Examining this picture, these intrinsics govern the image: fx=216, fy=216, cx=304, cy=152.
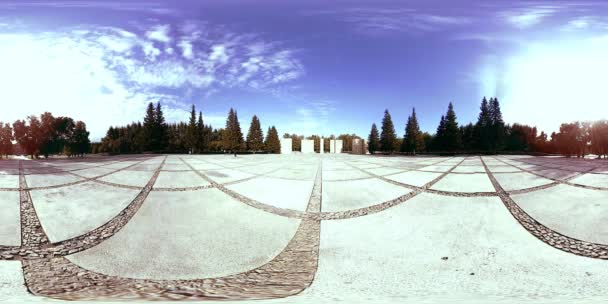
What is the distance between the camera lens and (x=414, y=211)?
13.1 feet

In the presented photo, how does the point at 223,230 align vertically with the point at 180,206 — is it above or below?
below

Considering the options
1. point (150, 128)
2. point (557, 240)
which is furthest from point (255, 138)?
point (557, 240)

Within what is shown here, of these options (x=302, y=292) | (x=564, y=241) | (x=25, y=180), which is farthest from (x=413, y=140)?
(x=25, y=180)

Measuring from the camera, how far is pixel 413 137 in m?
5.19

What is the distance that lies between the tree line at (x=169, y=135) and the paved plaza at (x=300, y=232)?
0.94ft

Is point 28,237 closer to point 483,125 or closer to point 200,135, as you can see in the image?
point 200,135

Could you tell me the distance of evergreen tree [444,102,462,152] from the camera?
501cm

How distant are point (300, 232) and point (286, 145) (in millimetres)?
5050

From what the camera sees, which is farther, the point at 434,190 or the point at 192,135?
the point at 192,135

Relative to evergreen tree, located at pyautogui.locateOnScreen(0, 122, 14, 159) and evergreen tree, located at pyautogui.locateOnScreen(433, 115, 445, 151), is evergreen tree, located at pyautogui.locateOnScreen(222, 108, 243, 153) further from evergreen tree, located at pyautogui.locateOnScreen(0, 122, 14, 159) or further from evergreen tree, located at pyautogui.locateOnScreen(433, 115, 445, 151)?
evergreen tree, located at pyautogui.locateOnScreen(433, 115, 445, 151)

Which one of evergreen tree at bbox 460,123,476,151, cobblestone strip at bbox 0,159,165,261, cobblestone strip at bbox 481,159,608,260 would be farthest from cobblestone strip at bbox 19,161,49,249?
evergreen tree at bbox 460,123,476,151

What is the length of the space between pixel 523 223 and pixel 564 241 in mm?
478

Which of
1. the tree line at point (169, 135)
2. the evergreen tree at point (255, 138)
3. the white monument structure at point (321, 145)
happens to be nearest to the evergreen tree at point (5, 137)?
the tree line at point (169, 135)

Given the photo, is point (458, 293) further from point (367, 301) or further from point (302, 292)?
point (302, 292)
